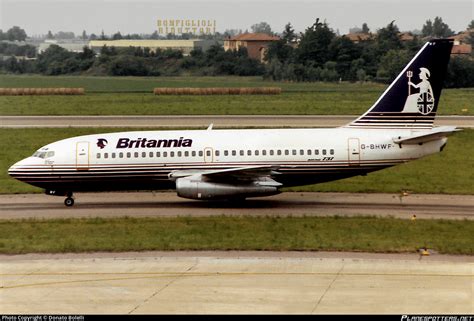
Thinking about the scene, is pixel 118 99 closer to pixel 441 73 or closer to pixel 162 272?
pixel 441 73

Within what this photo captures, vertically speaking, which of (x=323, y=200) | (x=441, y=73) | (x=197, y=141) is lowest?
(x=323, y=200)

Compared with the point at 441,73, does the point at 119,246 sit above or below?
below

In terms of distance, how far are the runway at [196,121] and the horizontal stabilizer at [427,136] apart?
2718cm

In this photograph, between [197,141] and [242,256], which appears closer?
[242,256]

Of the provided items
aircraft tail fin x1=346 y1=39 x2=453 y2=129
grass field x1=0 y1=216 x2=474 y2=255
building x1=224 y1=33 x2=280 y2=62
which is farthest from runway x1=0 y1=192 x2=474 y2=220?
building x1=224 y1=33 x2=280 y2=62

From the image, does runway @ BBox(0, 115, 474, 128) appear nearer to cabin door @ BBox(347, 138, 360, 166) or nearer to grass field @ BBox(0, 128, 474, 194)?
grass field @ BBox(0, 128, 474, 194)

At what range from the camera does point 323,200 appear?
41781 mm

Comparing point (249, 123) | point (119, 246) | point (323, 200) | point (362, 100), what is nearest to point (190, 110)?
point (249, 123)

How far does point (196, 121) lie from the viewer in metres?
71.0

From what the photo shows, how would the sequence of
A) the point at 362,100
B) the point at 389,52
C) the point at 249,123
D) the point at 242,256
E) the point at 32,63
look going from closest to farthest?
1. the point at 242,256
2. the point at 249,123
3. the point at 362,100
4. the point at 389,52
5. the point at 32,63

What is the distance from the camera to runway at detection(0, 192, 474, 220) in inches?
1503

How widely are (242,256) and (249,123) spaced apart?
39.9 m

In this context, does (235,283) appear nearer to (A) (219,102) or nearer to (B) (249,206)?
(B) (249,206)

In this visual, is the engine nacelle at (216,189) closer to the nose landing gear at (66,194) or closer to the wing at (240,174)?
the wing at (240,174)
